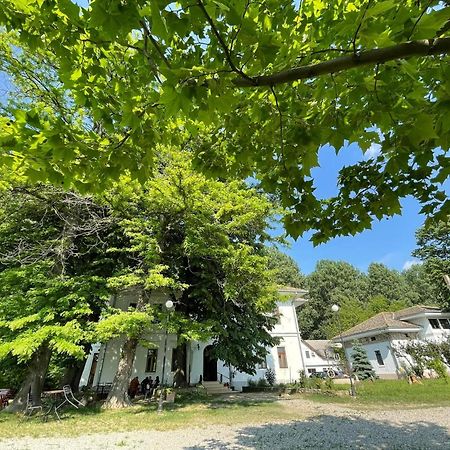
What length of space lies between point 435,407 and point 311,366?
2916 centimetres

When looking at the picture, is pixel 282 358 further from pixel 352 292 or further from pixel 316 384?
pixel 352 292

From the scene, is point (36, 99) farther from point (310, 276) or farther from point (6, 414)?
point (310, 276)

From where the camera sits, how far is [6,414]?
36.8 ft

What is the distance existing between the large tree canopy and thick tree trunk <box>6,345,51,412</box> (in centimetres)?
1326

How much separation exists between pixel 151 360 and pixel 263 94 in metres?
21.1

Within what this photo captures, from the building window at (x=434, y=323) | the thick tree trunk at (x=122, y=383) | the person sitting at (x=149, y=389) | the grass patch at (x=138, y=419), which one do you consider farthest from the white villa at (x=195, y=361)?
the building window at (x=434, y=323)

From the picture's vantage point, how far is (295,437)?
7.18 meters

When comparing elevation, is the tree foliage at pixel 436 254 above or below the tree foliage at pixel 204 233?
above

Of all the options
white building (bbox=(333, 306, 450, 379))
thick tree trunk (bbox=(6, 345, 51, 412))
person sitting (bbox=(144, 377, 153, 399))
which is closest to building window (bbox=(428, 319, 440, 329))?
white building (bbox=(333, 306, 450, 379))

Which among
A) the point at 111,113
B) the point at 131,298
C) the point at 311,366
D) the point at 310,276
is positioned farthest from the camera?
the point at 310,276

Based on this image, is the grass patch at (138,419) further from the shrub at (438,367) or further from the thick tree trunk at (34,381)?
the shrub at (438,367)

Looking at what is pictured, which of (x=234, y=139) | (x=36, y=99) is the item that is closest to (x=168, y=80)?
(x=234, y=139)

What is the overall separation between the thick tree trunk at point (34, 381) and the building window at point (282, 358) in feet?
56.0

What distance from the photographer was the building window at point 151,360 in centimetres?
1997
